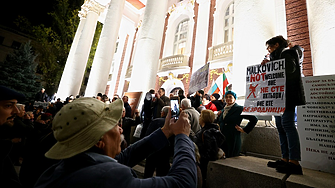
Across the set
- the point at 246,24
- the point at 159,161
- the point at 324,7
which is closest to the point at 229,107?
the point at 159,161

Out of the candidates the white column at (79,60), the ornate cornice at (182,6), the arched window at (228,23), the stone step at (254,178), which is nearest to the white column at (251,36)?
the stone step at (254,178)

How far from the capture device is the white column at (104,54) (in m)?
8.68

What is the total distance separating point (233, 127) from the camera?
9.01ft

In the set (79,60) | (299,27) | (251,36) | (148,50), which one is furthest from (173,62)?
(251,36)

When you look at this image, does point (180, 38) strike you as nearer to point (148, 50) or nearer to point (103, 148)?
point (148, 50)

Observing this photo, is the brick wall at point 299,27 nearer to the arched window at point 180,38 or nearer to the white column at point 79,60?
the arched window at point 180,38

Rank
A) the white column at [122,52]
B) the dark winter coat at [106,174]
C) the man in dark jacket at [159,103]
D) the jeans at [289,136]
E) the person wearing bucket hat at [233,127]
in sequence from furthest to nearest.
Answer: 1. the white column at [122,52]
2. the man in dark jacket at [159,103]
3. the person wearing bucket hat at [233,127]
4. the jeans at [289,136]
5. the dark winter coat at [106,174]

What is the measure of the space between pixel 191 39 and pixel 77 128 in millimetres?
11668

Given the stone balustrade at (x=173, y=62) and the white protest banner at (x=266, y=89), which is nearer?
the white protest banner at (x=266, y=89)

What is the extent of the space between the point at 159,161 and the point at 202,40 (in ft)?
30.9

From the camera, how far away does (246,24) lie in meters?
3.94

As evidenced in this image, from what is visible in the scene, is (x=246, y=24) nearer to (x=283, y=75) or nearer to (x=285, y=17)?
(x=283, y=75)

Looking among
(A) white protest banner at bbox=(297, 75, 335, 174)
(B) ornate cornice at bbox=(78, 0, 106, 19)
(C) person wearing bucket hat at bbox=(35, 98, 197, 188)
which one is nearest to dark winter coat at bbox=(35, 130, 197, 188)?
(C) person wearing bucket hat at bbox=(35, 98, 197, 188)

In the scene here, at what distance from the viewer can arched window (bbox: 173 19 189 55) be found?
1236 cm
